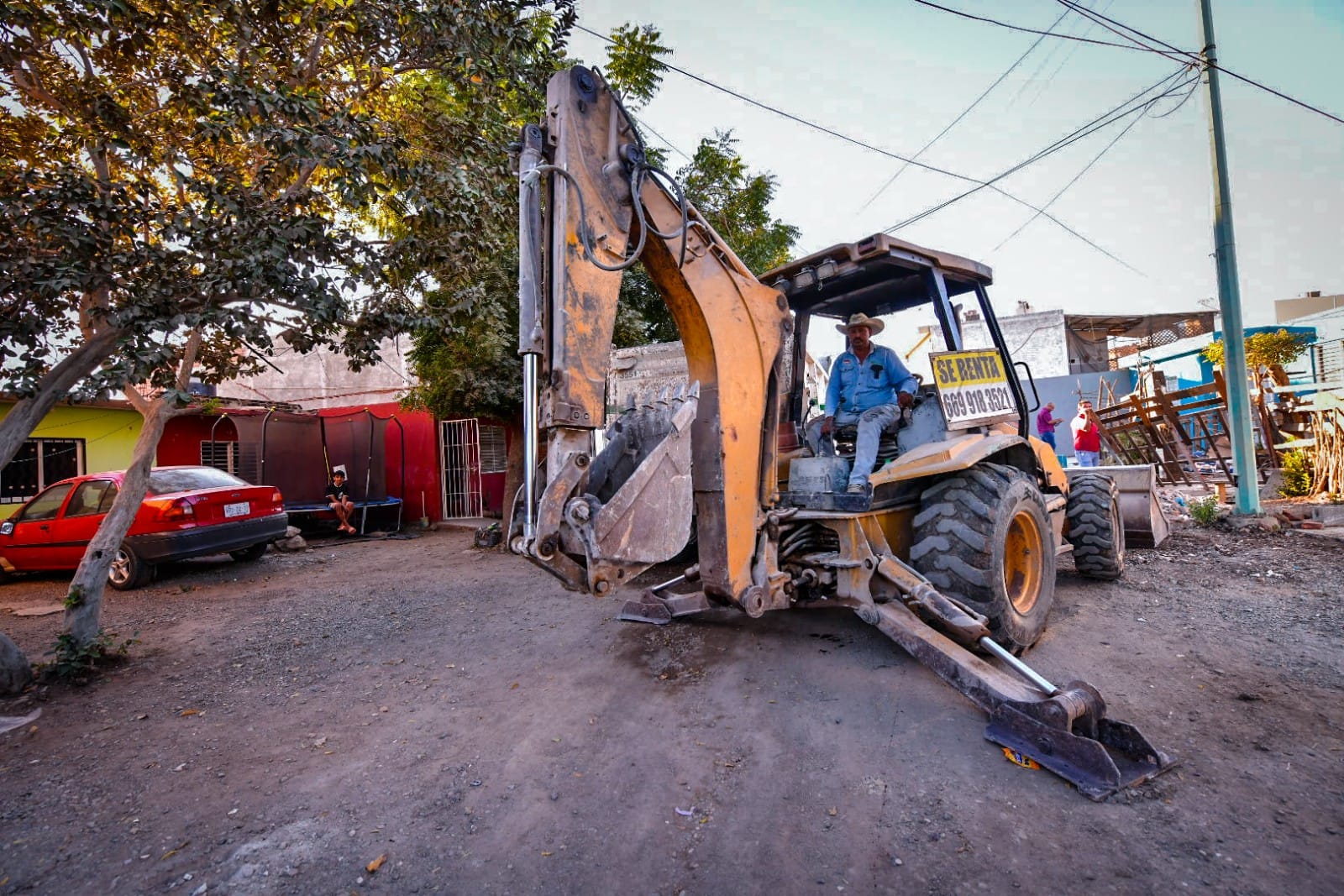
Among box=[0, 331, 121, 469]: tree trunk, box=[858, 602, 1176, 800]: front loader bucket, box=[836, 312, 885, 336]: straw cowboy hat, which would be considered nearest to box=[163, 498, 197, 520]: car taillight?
box=[0, 331, 121, 469]: tree trunk

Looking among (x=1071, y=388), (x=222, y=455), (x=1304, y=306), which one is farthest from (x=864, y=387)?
(x=1304, y=306)

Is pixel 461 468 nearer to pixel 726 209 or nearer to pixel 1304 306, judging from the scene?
pixel 726 209

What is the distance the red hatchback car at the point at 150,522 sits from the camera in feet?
27.5

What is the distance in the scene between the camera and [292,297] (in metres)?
4.77

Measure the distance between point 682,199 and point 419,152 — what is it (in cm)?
442

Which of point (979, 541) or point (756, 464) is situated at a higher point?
point (756, 464)

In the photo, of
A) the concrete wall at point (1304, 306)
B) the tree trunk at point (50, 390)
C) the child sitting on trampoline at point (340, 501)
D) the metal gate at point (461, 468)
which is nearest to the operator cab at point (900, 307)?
the tree trunk at point (50, 390)

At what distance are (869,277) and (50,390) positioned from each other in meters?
5.79

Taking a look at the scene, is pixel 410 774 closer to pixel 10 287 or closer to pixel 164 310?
pixel 164 310

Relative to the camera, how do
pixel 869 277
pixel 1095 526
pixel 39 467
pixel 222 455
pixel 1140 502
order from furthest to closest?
pixel 222 455 → pixel 39 467 → pixel 1140 502 → pixel 1095 526 → pixel 869 277

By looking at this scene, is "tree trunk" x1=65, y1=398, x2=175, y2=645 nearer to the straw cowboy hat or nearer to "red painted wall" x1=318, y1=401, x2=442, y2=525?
the straw cowboy hat

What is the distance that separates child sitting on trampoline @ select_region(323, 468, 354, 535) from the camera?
1343cm

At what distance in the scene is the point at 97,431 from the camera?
13.4 metres

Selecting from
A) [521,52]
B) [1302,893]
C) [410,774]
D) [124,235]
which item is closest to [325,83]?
[521,52]
